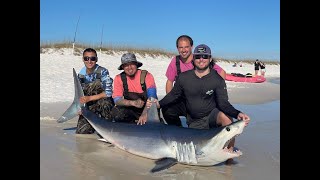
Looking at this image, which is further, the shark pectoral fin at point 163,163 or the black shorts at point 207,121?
the black shorts at point 207,121

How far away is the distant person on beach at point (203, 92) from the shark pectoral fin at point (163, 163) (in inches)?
32.9

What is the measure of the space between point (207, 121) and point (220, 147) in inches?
38.4

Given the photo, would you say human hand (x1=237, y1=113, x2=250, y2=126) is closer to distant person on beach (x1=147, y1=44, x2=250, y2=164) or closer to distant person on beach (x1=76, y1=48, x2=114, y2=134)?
distant person on beach (x1=147, y1=44, x2=250, y2=164)

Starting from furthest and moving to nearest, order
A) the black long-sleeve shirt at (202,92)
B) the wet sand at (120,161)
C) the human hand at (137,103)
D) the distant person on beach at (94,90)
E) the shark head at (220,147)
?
the distant person on beach at (94,90), the human hand at (137,103), the black long-sleeve shirt at (202,92), the wet sand at (120,161), the shark head at (220,147)

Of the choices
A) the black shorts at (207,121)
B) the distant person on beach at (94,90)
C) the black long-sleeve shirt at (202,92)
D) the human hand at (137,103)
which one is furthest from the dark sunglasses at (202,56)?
the distant person on beach at (94,90)

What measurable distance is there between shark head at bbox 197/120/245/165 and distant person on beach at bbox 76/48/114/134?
235 centimetres

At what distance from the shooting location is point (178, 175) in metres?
3.71

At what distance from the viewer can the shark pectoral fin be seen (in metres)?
3.73

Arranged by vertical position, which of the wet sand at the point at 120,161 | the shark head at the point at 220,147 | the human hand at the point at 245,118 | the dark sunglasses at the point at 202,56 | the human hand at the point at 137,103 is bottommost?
the wet sand at the point at 120,161

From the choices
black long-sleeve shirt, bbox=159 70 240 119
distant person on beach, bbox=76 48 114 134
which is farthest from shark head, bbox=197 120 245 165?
distant person on beach, bbox=76 48 114 134

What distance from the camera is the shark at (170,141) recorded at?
3.71 meters

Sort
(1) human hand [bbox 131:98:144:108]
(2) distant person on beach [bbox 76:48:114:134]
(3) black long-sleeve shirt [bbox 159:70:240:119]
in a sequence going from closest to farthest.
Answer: (3) black long-sleeve shirt [bbox 159:70:240:119] < (1) human hand [bbox 131:98:144:108] < (2) distant person on beach [bbox 76:48:114:134]

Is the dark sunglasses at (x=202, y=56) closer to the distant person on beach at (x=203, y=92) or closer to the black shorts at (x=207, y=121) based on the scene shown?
the distant person on beach at (x=203, y=92)
